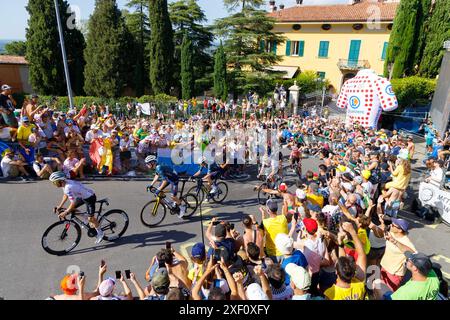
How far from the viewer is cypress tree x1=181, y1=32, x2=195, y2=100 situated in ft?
89.6

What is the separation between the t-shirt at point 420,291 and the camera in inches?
135

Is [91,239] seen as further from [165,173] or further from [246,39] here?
[246,39]

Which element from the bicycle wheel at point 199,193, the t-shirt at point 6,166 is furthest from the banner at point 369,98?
the t-shirt at point 6,166

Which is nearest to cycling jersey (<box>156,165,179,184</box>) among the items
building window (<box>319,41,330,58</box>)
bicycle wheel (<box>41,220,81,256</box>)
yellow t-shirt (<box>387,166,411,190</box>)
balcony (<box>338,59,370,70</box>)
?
bicycle wheel (<box>41,220,81,256</box>)

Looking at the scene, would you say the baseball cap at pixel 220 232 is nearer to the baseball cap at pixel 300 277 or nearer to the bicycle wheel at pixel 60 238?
the baseball cap at pixel 300 277

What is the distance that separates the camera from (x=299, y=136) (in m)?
16.1

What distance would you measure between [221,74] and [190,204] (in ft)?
68.6

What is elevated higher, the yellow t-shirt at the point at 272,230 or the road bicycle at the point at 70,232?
the yellow t-shirt at the point at 272,230

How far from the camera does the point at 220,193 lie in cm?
910

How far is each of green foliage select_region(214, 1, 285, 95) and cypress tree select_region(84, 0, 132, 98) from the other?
968cm

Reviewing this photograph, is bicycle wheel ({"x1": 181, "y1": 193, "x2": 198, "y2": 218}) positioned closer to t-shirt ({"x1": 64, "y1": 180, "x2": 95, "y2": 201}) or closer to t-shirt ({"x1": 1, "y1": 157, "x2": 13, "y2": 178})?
t-shirt ({"x1": 64, "y1": 180, "x2": 95, "y2": 201})

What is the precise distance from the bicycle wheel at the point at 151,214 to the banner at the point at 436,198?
7702mm

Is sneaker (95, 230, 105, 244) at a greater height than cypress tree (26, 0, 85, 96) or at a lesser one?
lesser
